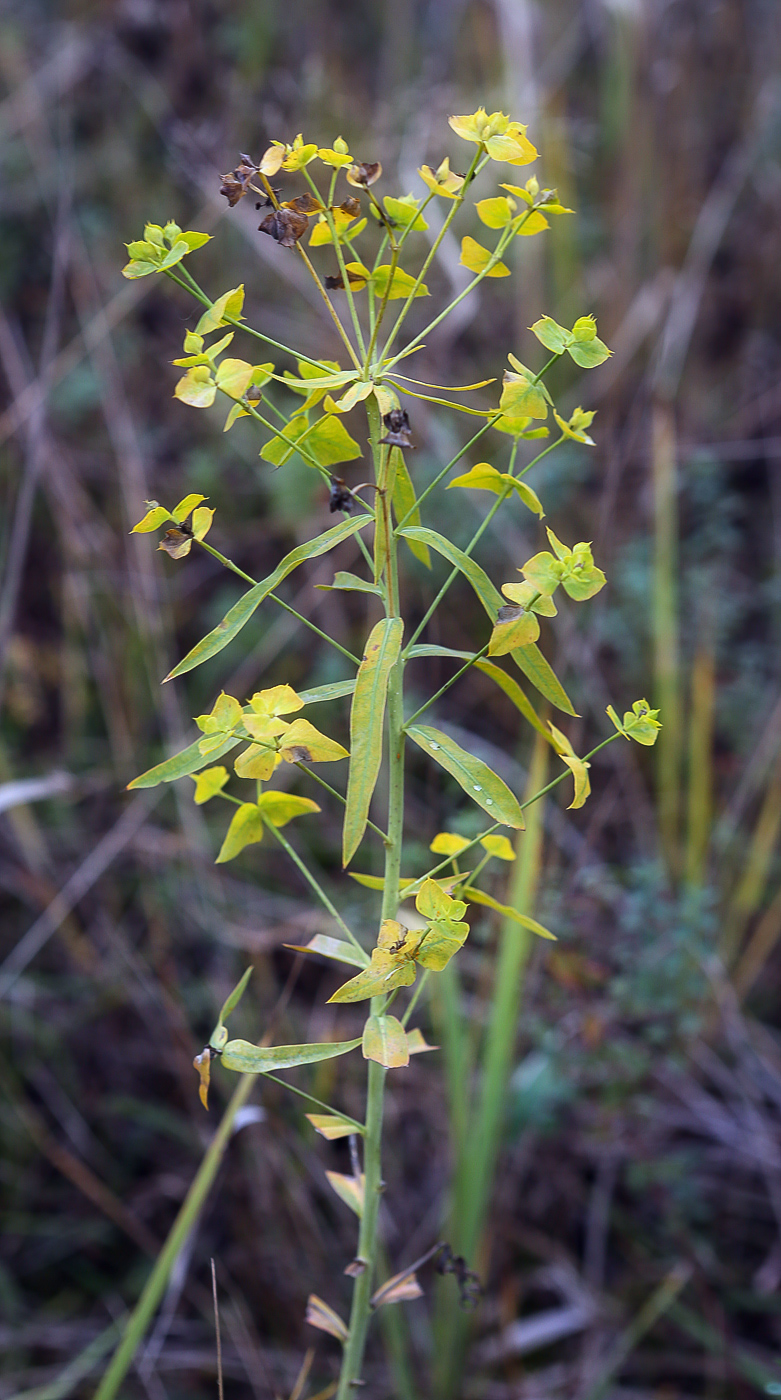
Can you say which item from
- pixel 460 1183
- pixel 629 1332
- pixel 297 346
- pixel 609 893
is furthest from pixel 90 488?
pixel 629 1332

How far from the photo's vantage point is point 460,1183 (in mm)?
1297

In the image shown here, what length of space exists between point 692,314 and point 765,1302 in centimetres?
225

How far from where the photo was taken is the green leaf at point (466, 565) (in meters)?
0.79

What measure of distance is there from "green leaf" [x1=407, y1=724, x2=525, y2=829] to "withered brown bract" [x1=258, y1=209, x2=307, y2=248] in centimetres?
42

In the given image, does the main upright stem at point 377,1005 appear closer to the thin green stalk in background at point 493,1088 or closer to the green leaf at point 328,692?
the green leaf at point 328,692

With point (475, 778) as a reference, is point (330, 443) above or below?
above

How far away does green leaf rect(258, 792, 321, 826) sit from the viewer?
36.3 inches

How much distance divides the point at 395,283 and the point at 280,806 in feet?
1.66

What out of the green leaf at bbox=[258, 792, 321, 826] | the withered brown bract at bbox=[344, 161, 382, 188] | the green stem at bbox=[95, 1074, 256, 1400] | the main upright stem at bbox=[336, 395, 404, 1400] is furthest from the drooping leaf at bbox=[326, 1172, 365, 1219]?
the withered brown bract at bbox=[344, 161, 382, 188]

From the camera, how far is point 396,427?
2.45ft

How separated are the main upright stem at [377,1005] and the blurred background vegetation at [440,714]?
0.25m

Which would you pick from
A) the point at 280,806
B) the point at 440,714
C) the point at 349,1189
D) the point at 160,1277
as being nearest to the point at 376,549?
the point at 280,806

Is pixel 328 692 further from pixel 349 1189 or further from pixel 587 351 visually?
pixel 349 1189

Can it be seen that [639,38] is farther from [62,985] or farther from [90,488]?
[62,985]
